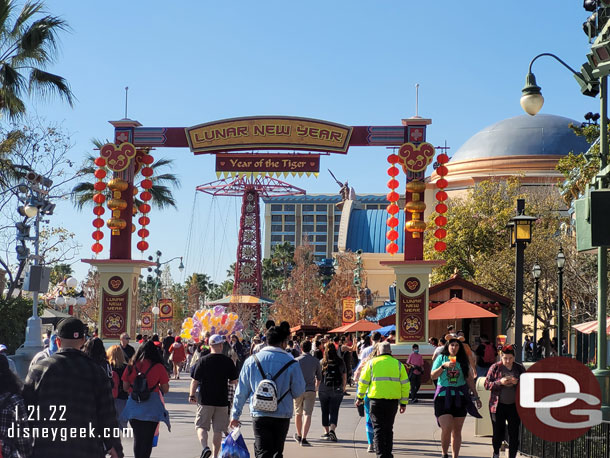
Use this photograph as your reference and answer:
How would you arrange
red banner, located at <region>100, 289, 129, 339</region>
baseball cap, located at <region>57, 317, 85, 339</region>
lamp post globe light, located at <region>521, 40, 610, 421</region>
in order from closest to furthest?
baseball cap, located at <region>57, 317, 85, 339</region>
lamp post globe light, located at <region>521, 40, 610, 421</region>
red banner, located at <region>100, 289, 129, 339</region>

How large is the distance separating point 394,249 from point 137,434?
15305 millimetres

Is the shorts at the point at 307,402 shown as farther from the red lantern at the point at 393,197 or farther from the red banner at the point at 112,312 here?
the red banner at the point at 112,312

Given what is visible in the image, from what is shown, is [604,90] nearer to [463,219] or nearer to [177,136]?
[177,136]

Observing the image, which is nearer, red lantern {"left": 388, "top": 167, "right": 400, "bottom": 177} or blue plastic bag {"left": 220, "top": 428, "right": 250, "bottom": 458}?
blue plastic bag {"left": 220, "top": 428, "right": 250, "bottom": 458}

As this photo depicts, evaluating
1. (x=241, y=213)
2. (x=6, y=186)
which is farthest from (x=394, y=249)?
(x=241, y=213)

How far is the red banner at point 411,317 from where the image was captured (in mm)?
25281

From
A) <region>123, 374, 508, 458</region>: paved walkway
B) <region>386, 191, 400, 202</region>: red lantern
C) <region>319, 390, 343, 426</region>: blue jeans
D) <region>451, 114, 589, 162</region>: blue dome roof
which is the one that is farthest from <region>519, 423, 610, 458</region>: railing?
<region>451, 114, 589, 162</region>: blue dome roof

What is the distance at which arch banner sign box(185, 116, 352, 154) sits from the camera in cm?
2577

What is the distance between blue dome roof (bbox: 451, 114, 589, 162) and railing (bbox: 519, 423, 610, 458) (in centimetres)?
5942

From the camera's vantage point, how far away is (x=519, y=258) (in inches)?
621

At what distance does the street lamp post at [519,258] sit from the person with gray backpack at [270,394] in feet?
23.7

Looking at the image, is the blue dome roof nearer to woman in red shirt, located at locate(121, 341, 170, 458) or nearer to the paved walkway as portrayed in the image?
the paved walkway

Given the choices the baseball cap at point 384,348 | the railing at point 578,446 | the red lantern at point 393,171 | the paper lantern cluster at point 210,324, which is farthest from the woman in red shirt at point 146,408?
the paper lantern cluster at point 210,324

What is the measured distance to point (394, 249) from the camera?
24.8m
